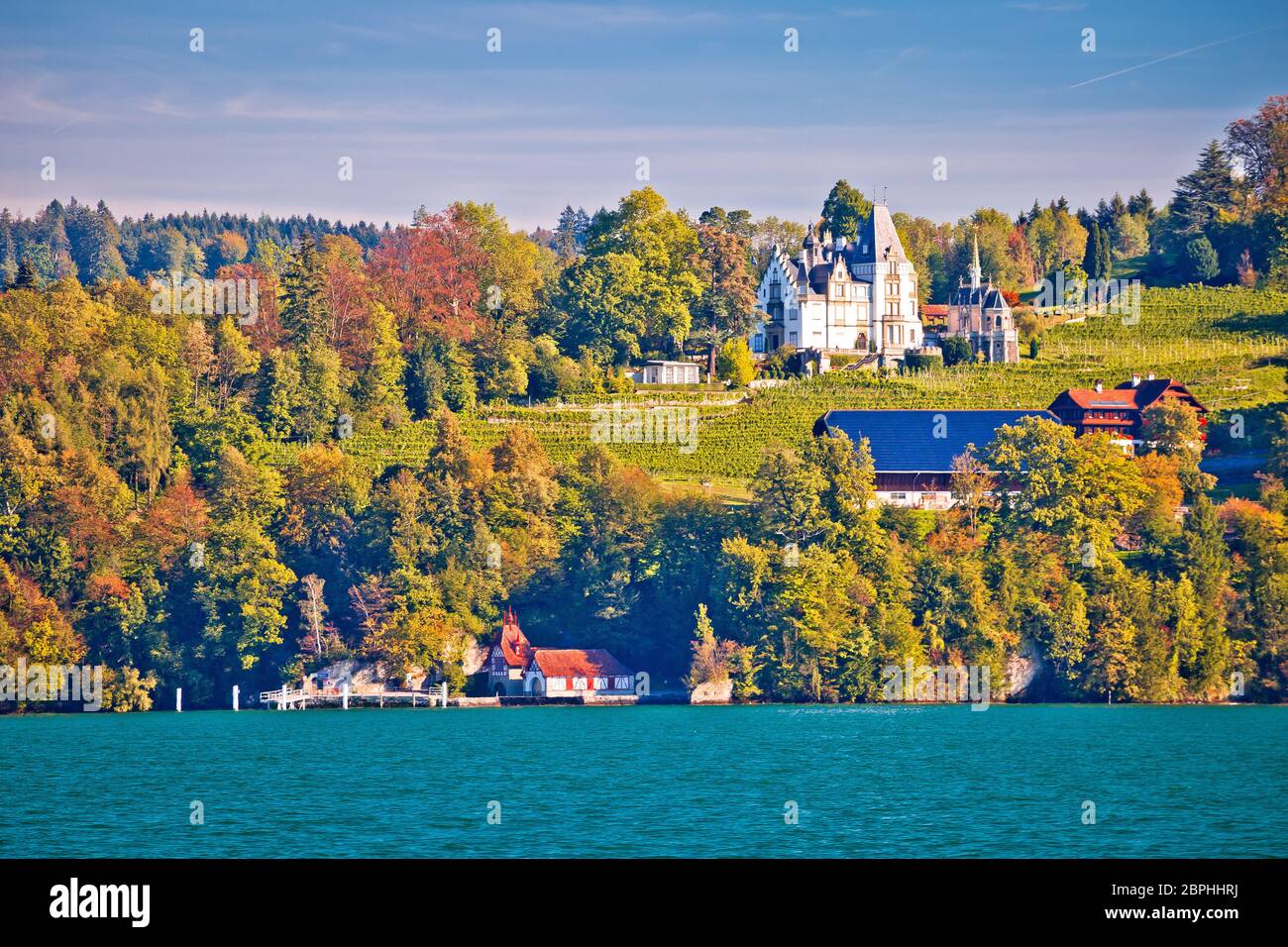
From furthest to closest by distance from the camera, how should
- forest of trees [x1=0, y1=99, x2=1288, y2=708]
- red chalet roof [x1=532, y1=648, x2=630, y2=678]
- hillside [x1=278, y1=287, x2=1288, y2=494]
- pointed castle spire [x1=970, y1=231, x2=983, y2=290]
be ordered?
pointed castle spire [x1=970, y1=231, x2=983, y2=290] → hillside [x1=278, y1=287, x2=1288, y2=494] → red chalet roof [x1=532, y1=648, x2=630, y2=678] → forest of trees [x1=0, y1=99, x2=1288, y2=708]

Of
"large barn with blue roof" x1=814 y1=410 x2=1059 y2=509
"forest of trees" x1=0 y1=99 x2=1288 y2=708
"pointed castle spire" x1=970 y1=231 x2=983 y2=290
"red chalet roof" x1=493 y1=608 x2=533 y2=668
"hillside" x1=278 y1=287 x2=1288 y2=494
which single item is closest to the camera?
"forest of trees" x1=0 y1=99 x2=1288 y2=708

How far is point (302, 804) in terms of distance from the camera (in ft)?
134

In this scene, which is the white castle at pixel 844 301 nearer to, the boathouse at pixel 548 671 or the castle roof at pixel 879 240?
the castle roof at pixel 879 240

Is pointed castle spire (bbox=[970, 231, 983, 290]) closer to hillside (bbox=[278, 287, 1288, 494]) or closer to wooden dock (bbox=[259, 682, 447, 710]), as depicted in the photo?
hillside (bbox=[278, 287, 1288, 494])

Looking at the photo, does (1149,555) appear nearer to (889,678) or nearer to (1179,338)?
(889,678)

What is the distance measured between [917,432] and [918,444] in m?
1.14

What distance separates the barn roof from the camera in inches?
3022

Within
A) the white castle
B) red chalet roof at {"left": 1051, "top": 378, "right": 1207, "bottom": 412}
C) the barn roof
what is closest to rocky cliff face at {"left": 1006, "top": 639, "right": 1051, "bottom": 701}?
the barn roof

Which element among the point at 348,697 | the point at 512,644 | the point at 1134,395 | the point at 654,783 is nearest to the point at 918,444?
the point at 1134,395

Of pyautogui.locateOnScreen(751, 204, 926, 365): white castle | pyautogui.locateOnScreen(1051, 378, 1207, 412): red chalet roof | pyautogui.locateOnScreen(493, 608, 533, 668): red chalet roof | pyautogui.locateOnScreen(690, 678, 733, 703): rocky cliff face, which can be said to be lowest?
pyautogui.locateOnScreen(690, 678, 733, 703): rocky cliff face

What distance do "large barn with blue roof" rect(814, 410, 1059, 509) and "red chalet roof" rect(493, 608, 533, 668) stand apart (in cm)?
1550

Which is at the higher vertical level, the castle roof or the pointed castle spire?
the castle roof

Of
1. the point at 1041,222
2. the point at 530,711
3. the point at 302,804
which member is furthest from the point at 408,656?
the point at 1041,222
